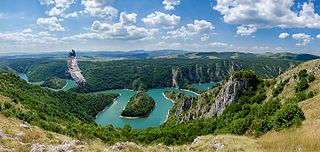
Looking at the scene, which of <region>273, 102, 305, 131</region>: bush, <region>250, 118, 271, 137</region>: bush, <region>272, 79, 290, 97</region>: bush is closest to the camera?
<region>273, 102, 305, 131</region>: bush

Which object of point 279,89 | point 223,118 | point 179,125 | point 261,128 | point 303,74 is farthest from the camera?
point 179,125

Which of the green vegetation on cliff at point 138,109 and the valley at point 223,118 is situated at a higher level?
the valley at point 223,118

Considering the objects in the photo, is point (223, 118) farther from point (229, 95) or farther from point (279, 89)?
point (229, 95)

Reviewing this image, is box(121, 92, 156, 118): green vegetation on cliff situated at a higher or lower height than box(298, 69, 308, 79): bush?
lower

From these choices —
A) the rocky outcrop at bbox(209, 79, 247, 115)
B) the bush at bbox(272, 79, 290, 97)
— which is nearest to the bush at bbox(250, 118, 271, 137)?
the bush at bbox(272, 79, 290, 97)

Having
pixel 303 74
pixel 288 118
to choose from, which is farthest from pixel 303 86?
pixel 288 118

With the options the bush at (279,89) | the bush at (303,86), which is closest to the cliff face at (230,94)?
the bush at (279,89)

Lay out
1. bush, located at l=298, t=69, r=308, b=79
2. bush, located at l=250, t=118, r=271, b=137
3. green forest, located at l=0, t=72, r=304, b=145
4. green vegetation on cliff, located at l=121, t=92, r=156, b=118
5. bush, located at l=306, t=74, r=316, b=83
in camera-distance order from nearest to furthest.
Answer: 1. bush, located at l=250, t=118, r=271, b=137
2. green forest, located at l=0, t=72, r=304, b=145
3. bush, located at l=306, t=74, r=316, b=83
4. bush, located at l=298, t=69, r=308, b=79
5. green vegetation on cliff, located at l=121, t=92, r=156, b=118

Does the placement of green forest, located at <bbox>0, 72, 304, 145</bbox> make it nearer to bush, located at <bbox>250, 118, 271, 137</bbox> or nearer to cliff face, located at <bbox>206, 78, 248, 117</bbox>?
bush, located at <bbox>250, 118, 271, 137</bbox>

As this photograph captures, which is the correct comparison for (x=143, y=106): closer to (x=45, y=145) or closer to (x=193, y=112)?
(x=193, y=112)

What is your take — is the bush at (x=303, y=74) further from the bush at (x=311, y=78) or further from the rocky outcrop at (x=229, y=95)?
the rocky outcrop at (x=229, y=95)

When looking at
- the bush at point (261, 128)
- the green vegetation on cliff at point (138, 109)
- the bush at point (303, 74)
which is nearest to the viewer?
the bush at point (261, 128)
